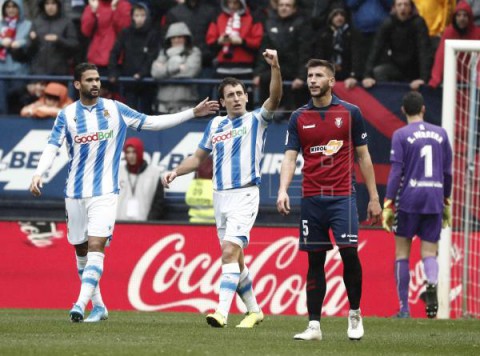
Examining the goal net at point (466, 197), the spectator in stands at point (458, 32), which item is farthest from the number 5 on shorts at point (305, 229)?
the spectator in stands at point (458, 32)

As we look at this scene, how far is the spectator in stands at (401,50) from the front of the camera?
17141 millimetres

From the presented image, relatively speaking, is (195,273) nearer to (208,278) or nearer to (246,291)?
(208,278)

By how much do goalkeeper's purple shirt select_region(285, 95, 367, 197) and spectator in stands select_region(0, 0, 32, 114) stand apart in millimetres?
9338

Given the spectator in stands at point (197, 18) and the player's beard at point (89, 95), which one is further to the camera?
the spectator in stands at point (197, 18)

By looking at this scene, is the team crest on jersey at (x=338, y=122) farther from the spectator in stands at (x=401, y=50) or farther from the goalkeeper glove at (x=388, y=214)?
the spectator in stands at (x=401, y=50)

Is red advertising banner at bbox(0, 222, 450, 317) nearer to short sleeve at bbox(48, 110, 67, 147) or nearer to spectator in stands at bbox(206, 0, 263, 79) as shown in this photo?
spectator in stands at bbox(206, 0, 263, 79)

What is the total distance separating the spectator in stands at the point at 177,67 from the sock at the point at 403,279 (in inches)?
186

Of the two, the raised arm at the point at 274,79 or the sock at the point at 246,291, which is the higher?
the raised arm at the point at 274,79

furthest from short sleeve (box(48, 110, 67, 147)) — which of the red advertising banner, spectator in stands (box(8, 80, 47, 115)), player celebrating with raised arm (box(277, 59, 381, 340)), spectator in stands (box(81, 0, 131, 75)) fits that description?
spectator in stands (box(81, 0, 131, 75))

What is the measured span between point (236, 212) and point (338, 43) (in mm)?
6211

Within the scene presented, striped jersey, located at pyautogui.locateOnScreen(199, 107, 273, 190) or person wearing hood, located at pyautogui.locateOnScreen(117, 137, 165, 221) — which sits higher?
striped jersey, located at pyautogui.locateOnScreen(199, 107, 273, 190)

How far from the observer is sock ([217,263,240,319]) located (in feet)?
38.1

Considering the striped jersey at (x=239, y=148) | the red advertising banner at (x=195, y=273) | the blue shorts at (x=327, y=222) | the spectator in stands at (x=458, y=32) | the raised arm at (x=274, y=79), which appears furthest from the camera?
the spectator in stands at (x=458, y=32)

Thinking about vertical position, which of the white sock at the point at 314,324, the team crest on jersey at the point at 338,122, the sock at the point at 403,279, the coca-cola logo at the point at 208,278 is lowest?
the coca-cola logo at the point at 208,278
